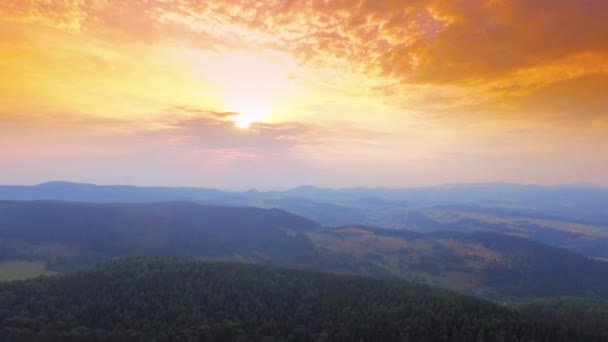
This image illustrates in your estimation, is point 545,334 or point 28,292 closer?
point 545,334

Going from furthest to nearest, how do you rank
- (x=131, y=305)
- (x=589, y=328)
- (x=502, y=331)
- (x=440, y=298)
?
1. (x=440, y=298)
2. (x=131, y=305)
3. (x=589, y=328)
4. (x=502, y=331)

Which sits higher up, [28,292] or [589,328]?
[28,292]

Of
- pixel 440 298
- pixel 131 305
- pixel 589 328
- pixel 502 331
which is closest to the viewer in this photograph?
pixel 502 331

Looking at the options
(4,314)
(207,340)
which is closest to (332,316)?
(207,340)

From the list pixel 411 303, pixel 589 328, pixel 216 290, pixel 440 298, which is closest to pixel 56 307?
pixel 216 290

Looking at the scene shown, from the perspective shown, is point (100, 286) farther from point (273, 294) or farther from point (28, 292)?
point (273, 294)

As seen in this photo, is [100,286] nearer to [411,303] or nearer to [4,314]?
[4,314]
